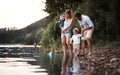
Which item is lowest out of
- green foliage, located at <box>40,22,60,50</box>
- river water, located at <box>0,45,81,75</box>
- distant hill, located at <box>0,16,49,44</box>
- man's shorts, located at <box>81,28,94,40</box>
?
river water, located at <box>0,45,81,75</box>

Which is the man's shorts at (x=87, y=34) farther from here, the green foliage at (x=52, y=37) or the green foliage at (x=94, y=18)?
the green foliage at (x=52, y=37)

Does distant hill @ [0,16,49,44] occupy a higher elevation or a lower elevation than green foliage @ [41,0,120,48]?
higher

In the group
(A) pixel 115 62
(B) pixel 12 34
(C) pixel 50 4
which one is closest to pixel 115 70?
(A) pixel 115 62

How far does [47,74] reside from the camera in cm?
1427

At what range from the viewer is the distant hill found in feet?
224

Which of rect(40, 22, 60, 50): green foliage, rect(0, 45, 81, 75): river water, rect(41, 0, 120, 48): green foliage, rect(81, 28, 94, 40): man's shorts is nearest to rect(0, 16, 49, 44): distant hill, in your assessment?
rect(41, 0, 120, 48): green foliage

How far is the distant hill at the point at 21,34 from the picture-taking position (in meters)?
68.2

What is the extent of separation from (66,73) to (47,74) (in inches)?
20.5

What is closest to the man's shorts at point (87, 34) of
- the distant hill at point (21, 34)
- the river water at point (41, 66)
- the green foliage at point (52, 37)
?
the river water at point (41, 66)

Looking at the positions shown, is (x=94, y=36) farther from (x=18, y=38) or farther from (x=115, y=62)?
(x=18, y=38)

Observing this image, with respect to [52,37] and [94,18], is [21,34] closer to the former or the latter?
[52,37]

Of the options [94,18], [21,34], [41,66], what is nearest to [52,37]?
[94,18]

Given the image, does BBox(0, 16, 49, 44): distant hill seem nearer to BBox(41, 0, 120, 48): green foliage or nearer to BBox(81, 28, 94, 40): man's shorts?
BBox(41, 0, 120, 48): green foliage

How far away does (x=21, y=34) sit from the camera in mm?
71000
